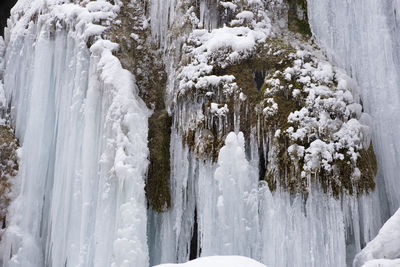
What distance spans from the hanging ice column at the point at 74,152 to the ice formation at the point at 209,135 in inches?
0.9

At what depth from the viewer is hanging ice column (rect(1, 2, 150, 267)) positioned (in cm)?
688

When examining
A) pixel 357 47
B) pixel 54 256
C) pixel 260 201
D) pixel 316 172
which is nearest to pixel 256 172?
pixel 260 201

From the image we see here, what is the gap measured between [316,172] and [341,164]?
397 mm

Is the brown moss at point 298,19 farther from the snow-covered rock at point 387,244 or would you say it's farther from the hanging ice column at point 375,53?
the snow-covered rock at point 387,244

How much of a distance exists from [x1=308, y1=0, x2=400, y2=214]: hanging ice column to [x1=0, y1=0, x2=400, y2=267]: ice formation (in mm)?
21

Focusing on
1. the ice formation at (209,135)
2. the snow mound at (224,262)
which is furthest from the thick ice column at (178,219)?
the snow mound at (224,262)

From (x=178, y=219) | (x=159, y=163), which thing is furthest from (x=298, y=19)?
(x=178, y=219)

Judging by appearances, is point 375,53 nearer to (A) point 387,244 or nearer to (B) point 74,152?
(A) point 387,244

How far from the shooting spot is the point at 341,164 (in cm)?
646

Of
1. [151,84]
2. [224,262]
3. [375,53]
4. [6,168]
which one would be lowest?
[224,262]

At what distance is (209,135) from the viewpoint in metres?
7.16

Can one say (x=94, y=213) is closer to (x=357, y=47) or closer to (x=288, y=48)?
(x=288, y=48)

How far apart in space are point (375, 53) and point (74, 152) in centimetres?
534

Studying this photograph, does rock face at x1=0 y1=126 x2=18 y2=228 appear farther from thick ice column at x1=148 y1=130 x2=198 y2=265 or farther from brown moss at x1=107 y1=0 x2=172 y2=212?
thick ice column at x1=148 y1=130 x2=198 y2=265
